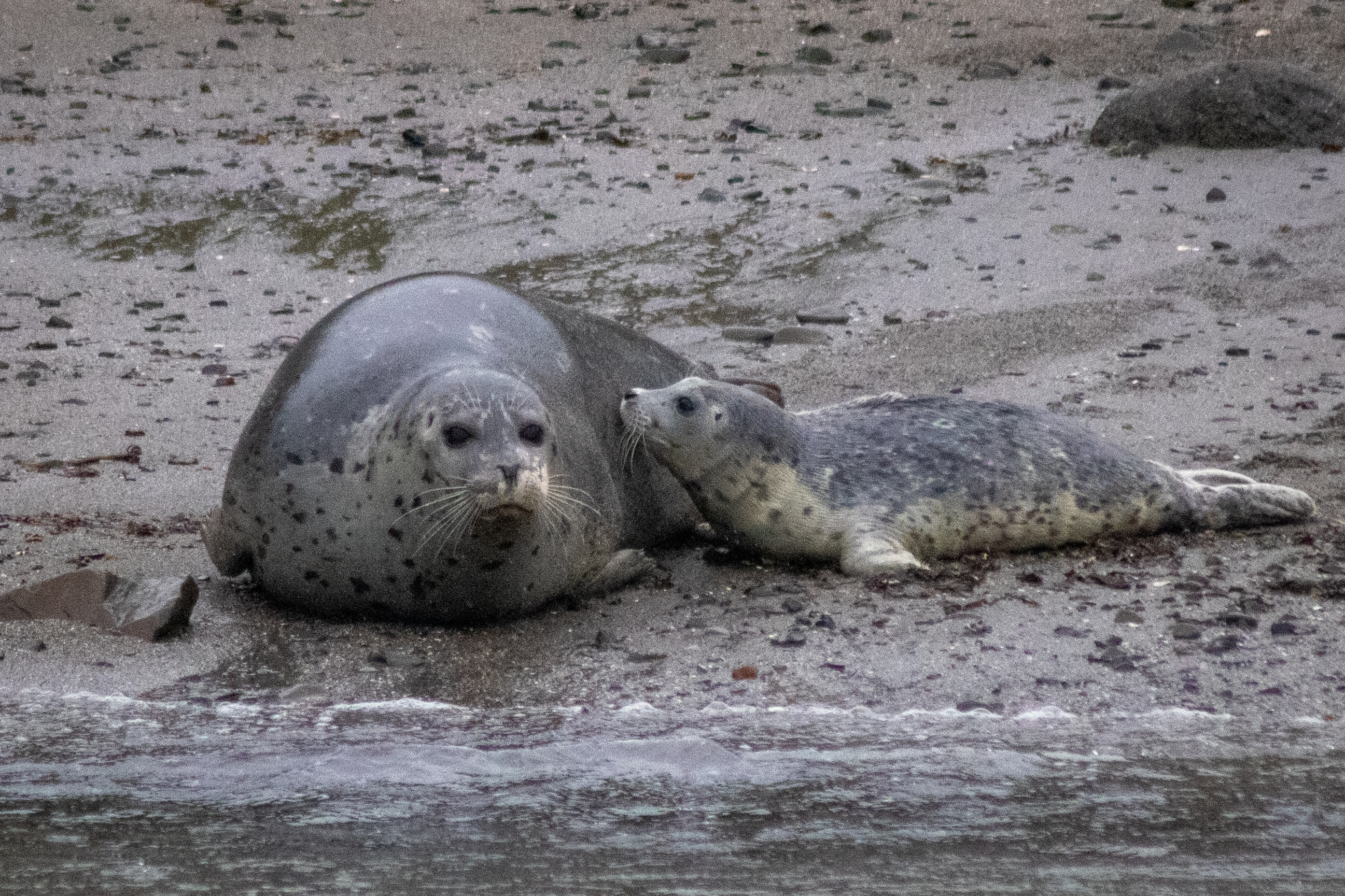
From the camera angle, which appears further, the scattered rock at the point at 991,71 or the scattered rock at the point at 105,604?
the scattered rock at the point at 991,71

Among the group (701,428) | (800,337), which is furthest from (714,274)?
(701,428)

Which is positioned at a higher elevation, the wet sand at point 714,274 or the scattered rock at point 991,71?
the scattered rock at point 991,71

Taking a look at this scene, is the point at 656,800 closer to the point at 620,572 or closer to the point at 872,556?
the point at 620,572

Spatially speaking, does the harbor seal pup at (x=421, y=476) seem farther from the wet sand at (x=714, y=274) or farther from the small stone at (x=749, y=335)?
the small stone at (x=749, y=335)

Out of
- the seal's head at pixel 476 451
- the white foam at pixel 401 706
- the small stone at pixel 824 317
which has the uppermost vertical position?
the seal's head at pixel 476 451

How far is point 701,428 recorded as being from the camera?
186 inches

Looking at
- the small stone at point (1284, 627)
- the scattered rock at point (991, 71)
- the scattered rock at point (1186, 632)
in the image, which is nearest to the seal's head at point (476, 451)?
the scattered rock at point (1186, 632)

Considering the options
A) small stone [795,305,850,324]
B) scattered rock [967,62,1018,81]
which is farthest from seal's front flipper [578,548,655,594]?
scattered rock [967,62,1018,81]

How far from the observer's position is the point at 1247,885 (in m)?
2.52

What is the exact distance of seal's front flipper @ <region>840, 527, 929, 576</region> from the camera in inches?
176

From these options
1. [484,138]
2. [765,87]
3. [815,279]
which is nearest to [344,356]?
[815,279]

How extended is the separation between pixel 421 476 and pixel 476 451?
8.2 inches

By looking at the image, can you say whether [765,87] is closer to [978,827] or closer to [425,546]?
[425,546]

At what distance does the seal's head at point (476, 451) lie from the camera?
12.3 ft
